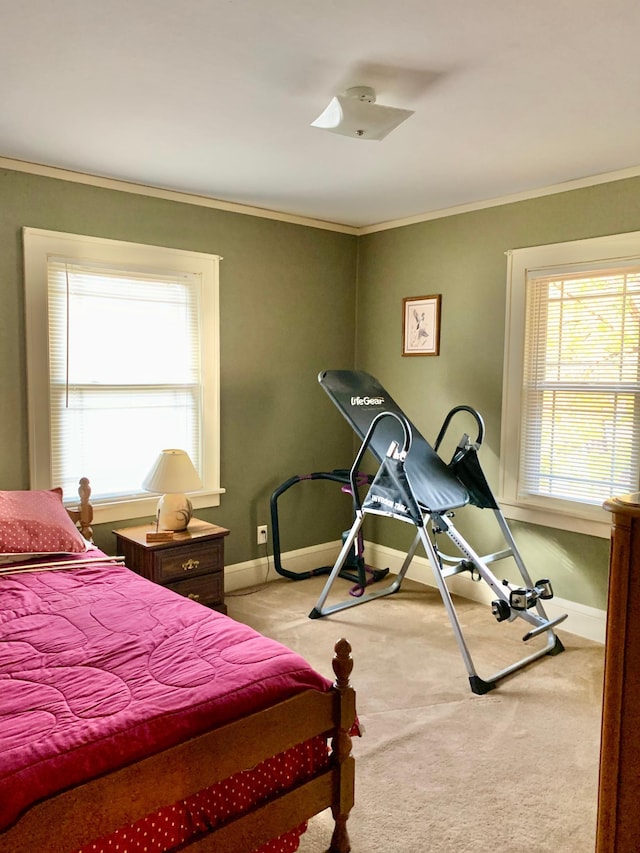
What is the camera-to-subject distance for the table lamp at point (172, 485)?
348 cm

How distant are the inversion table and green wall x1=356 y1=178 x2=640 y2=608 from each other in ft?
1.11

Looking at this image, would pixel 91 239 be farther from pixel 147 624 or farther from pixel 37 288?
pixel 147 624

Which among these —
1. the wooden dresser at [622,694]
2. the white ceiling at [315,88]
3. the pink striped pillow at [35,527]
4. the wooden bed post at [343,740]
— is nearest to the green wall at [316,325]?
the white ceiling at [315,88]

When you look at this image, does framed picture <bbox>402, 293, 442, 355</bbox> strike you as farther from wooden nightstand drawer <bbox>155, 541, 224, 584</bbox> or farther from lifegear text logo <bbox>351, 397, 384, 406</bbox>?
wooden nightstand drawer <bbox>155, 541, 224, 584</bbox>

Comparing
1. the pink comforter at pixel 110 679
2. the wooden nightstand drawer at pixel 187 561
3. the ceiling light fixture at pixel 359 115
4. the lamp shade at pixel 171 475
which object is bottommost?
the wooden nightstand drawer at pixel 187 561

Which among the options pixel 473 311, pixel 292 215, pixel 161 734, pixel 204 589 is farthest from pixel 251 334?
pixel 161 734

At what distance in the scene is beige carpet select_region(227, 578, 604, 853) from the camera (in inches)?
82.7

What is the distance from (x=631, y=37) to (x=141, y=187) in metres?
2.64

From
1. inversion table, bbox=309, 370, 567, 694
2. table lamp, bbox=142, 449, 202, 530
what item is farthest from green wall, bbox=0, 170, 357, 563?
inversion table, bbox=309, 370, 567, 694

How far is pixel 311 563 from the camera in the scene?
4715 millimetres

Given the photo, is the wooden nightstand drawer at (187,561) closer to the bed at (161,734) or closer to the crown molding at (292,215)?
the bed at (161,734)

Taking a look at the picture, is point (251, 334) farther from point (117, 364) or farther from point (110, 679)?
point (110, 679)

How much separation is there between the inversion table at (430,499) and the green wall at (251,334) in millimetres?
723

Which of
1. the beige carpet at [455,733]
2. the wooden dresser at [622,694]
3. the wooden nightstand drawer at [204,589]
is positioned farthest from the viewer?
the wooden nightstand drawer at [204,589]
